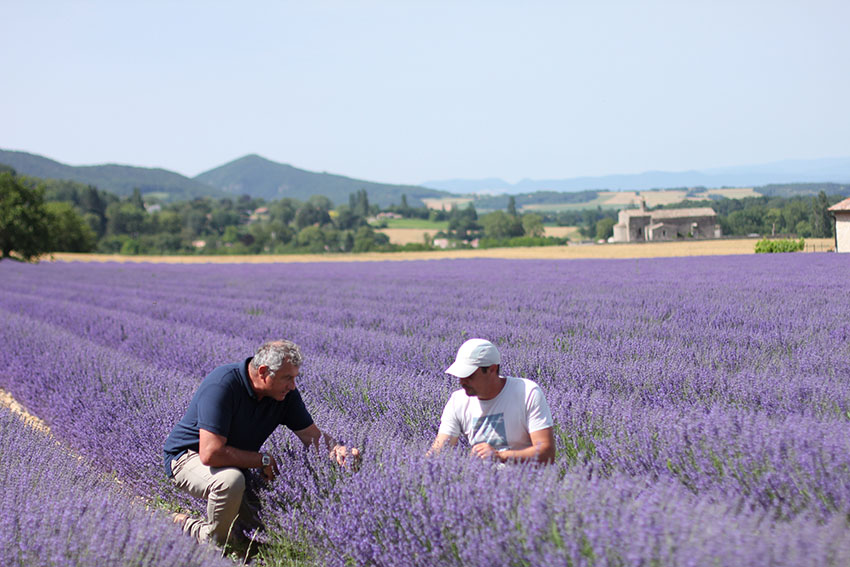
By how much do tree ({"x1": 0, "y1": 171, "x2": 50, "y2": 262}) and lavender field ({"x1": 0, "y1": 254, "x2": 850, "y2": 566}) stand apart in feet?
148

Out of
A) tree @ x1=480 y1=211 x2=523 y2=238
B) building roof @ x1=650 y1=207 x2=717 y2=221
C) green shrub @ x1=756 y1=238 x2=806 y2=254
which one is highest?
building roof @ x1=650 y1=207 x2=717 y2=221

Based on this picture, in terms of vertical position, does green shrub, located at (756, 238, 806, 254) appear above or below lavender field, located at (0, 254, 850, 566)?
below

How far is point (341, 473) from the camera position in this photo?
313cm

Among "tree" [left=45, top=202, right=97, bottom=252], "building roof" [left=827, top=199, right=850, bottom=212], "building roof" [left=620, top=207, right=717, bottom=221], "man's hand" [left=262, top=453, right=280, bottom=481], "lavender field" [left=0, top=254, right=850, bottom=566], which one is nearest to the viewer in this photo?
"lavender field" [left=0, top=254, right=850, bottom=566]

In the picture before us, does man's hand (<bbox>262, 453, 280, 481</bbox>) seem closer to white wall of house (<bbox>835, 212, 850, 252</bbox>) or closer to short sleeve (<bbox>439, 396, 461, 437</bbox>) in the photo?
short sleeve (<bbox>439, 396, 461, 437</bbox>)

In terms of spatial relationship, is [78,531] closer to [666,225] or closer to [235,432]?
[235,432]

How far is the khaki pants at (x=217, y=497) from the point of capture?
3.29 m

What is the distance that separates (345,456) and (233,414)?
57cm

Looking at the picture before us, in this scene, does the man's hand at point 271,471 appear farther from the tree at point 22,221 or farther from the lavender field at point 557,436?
the tree at point 22,221

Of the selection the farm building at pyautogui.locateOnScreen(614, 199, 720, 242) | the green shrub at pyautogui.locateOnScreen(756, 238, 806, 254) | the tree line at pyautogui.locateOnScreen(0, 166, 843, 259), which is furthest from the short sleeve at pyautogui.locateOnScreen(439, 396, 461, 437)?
the farm building at pyautogui.locateOnScreen(614, 199, 720, 242)

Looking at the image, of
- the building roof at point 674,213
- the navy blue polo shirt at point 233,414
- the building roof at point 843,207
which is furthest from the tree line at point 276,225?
the navy blue polo shirt at point 233,414

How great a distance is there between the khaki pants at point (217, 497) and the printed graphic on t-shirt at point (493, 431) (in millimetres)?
1124

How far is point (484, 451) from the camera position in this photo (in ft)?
9.87

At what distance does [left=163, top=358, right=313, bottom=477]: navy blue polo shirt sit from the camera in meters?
3.25
